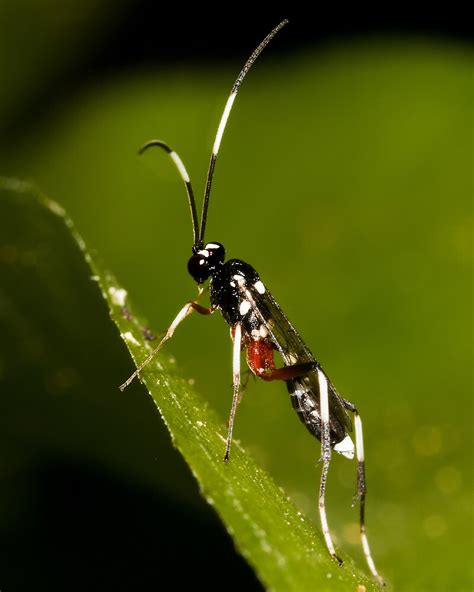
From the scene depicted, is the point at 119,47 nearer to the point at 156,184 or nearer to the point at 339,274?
the point at 156,184

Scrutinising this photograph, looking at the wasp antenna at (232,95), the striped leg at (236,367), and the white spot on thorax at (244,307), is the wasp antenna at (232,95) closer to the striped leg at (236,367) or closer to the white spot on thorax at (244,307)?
the white spot on thorax at (244,307)

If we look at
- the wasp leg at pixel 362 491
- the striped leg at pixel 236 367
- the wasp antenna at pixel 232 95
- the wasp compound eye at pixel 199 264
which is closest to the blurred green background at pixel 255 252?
the wasp leg at pixel 362 491

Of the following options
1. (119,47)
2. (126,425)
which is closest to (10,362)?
(126,425)

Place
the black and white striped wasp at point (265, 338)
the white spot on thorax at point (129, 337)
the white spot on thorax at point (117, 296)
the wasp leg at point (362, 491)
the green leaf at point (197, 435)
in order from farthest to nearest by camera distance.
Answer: the black and white striped wasp at point (265, 338) → the wasp leg at point (362, 491) → the white spot on thorax at point (117, 296) → the white spot on thorax at point (129, 337) → the green leaf at point (197, 435)

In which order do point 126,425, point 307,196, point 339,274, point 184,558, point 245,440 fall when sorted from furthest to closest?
point 307,196 → point 339,274 → point 245,440 → point 126,425 → point 184,558

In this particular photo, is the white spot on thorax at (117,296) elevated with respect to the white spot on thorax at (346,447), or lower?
elevated

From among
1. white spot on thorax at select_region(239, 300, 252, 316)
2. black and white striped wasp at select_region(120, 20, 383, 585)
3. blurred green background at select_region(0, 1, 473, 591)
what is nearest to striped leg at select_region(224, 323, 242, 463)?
black and white striped wasp at select_region(120, 20, 383, 585)

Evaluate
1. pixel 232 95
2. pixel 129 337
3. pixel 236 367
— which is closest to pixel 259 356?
pixel 236 367
